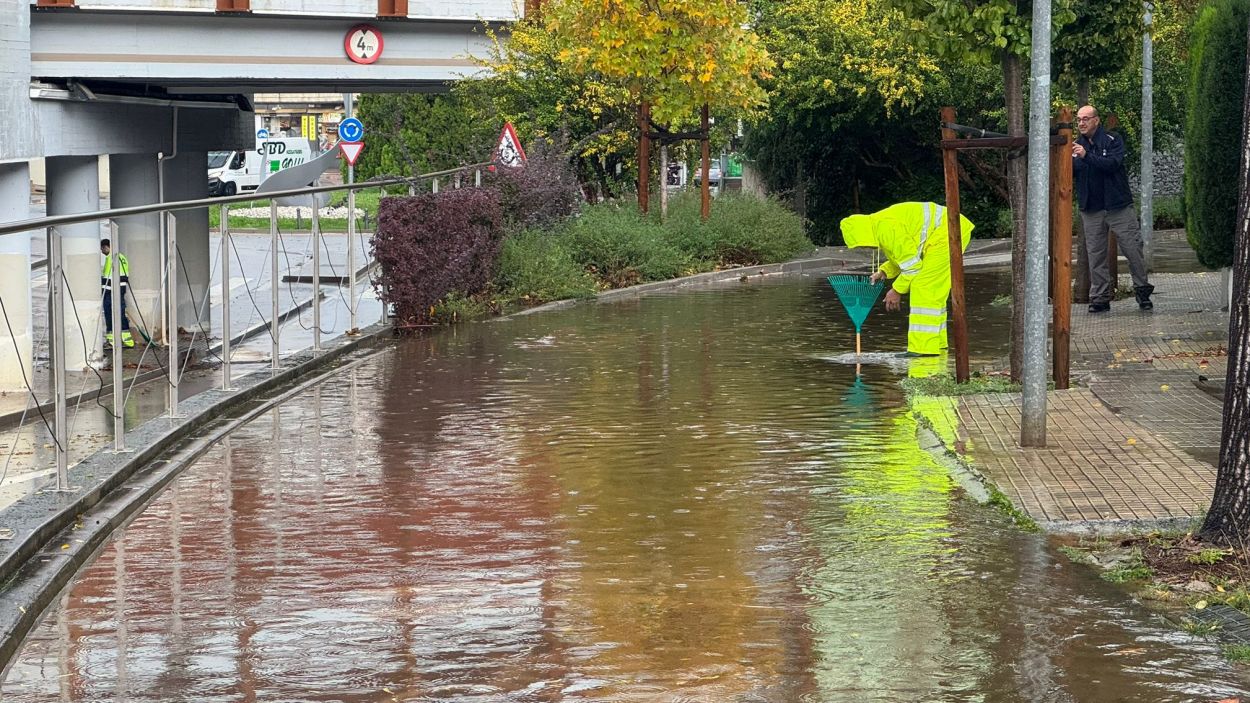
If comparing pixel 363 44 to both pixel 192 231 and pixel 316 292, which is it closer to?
pixel 192 231

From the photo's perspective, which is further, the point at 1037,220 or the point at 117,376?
the point at 117,376

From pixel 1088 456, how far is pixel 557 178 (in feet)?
49.7

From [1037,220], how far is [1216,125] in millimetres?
6598

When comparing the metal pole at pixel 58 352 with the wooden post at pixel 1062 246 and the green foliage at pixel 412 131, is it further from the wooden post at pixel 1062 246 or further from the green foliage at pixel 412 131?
the green foliage at pixel 412 131

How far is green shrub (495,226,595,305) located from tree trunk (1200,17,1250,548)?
572 inches

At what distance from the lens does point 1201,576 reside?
784 cm

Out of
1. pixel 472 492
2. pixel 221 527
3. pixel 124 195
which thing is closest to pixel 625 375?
pixel 472 492

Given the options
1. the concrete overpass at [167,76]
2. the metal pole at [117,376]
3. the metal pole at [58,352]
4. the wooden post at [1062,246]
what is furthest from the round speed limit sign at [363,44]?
the metal pole at [58,352]

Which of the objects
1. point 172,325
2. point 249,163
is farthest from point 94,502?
point 249,163

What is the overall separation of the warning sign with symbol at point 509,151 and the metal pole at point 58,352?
15.2 m

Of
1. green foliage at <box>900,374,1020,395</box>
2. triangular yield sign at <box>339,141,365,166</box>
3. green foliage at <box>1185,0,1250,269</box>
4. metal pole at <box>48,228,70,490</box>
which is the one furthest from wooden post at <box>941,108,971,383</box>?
triangular yield sign at <box>339,141,365,166</box>

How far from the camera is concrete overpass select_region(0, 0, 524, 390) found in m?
20.8

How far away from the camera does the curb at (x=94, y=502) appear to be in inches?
309

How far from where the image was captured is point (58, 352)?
9.62m
